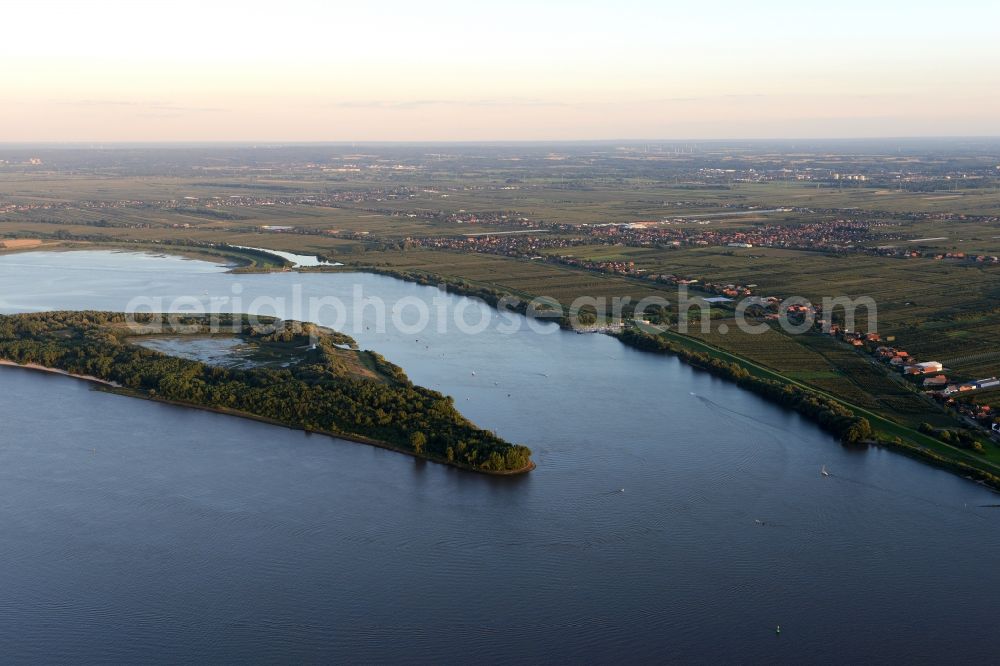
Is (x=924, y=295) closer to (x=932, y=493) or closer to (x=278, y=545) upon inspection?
(x=932, y=493)

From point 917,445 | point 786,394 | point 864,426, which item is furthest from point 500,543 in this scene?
point 786,394

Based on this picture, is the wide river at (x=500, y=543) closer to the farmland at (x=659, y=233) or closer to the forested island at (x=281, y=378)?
the forested island at (x=281, y=378)

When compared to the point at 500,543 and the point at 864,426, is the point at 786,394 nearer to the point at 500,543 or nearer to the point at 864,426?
the point at 864,426

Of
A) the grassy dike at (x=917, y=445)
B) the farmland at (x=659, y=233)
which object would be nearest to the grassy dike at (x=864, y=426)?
the grassy dike at (x=917, y=445)

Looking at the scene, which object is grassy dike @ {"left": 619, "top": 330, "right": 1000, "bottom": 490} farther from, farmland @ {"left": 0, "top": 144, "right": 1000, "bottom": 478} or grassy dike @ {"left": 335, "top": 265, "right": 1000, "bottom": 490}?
farmland @ {"left": 0, "top": 144, "right": 1000, "bottom": 478}

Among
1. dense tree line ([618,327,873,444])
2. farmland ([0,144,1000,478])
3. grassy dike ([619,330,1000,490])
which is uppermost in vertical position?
farmland ([0,144,1000,478])

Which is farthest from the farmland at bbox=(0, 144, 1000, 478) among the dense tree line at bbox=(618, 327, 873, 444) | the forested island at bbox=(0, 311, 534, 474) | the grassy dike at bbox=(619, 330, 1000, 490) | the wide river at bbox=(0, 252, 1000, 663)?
the forested island at bbox=(0, 311, 534, 474)
